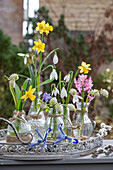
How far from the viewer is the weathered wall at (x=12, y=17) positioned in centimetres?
330

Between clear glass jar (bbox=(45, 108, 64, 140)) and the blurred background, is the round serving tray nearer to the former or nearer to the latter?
clear glass jar (bbox=(45, 108, 64, 140))

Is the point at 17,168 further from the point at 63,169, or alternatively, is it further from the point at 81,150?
the point at 81,150

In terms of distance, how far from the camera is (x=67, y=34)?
115 inches

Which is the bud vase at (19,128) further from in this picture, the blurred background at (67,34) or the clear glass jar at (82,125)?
the blurred background at (67,34)

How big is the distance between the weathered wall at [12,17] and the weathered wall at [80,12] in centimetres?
35

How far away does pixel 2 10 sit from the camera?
3305 millimetres

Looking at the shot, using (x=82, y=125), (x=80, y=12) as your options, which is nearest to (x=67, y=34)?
(x=80, y=12)

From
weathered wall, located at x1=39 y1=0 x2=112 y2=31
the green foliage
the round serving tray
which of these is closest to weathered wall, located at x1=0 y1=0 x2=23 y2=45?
weathered wall, located at x1=39 y1=0 x2=112 y2=31

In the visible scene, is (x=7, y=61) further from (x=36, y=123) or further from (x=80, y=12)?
(x=36, y=123)

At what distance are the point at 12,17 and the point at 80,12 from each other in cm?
89

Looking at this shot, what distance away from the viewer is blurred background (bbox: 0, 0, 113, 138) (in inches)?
108

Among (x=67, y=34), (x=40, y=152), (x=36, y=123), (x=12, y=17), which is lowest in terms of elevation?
(x=40, y=152)

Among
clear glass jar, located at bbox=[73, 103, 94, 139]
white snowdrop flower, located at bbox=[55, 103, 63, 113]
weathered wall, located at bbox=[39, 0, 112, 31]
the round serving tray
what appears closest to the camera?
the round serving tray

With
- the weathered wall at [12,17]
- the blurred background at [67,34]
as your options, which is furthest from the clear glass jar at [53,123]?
the weathered wall at [12,17]
